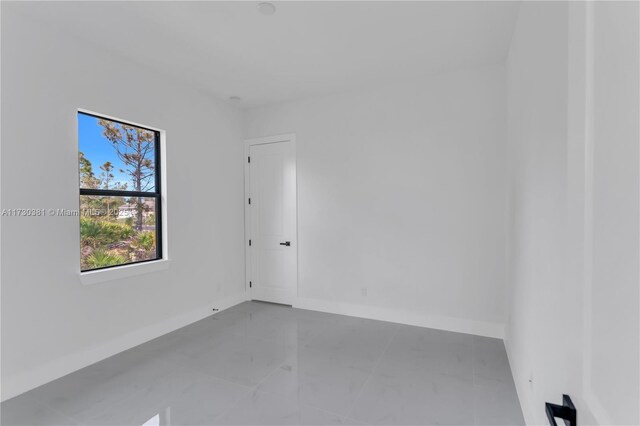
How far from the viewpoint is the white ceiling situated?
2.38 meters

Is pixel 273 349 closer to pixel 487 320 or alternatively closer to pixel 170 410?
pixel 170 410

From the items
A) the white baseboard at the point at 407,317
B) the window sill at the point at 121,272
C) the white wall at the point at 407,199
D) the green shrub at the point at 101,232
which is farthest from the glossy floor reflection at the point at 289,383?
the green shrub at the point at 101,232

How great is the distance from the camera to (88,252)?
2957mm

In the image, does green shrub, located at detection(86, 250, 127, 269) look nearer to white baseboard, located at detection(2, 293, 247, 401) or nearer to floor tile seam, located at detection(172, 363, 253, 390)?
white baseboard, located at detection(2, 293, 247, 401)

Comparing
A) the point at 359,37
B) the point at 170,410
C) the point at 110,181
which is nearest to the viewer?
the point at 170,410

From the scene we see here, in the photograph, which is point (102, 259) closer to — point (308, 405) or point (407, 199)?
point (308, 405)

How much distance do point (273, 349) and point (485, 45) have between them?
11.7ft

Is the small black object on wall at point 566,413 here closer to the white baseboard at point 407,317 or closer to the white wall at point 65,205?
the white baseboard at point 407,317

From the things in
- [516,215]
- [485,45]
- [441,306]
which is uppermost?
[485,45]

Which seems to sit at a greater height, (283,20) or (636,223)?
(283,20)

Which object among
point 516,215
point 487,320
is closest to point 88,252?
point 516,215

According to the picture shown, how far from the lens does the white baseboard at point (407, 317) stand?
3.39 meters

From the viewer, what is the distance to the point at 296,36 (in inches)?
109

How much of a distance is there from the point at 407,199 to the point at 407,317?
1.43m
